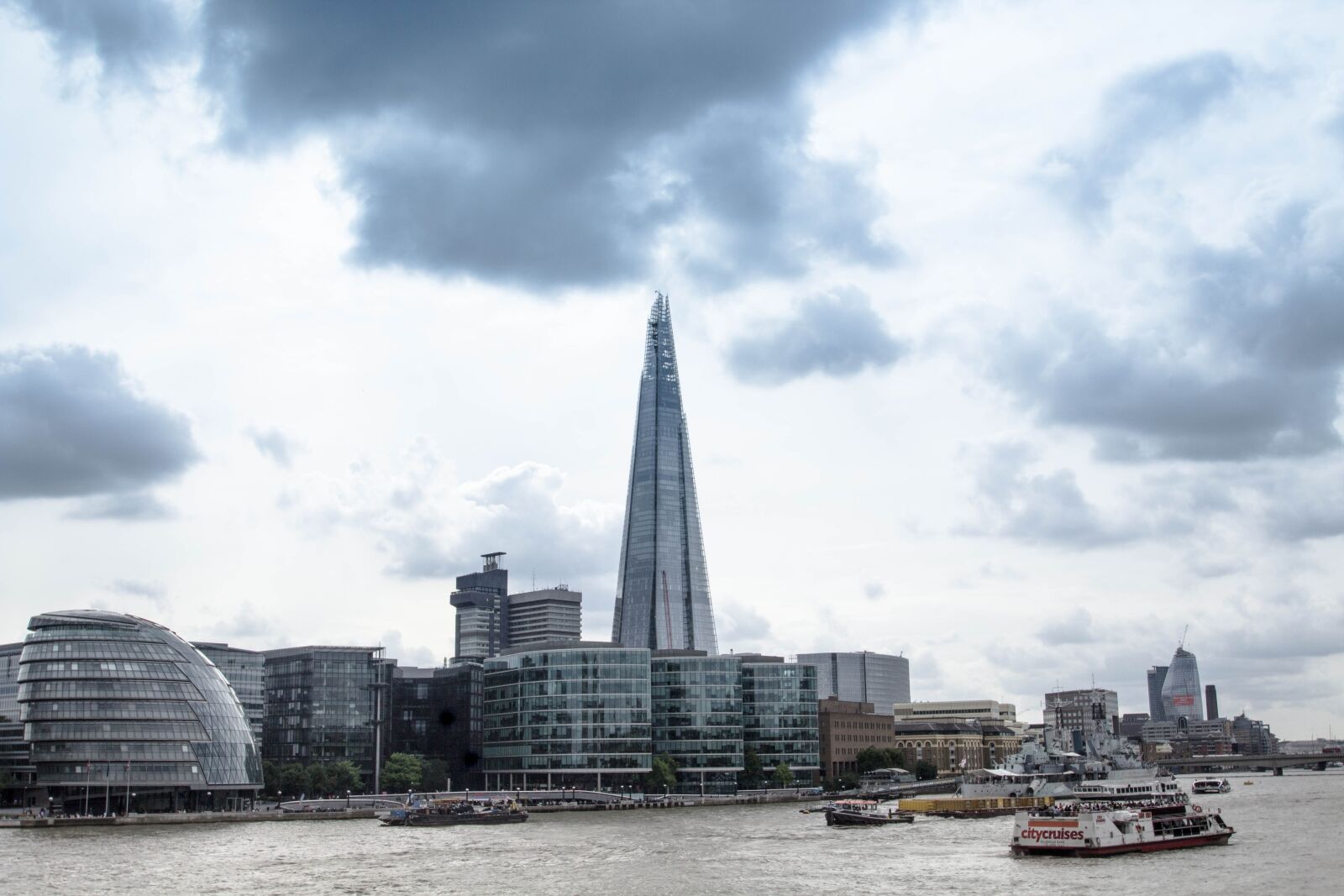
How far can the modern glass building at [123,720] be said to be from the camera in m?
176

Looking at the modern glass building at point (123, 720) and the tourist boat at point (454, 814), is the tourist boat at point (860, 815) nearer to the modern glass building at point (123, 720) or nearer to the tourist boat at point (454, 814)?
the tourist boat at point (454, 814)

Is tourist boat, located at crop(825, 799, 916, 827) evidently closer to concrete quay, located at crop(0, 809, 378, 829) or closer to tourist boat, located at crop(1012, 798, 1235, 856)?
tourist boat, located at crop(1012, 798, 1235, 856)

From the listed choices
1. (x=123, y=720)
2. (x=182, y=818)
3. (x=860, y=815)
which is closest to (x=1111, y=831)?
(x=860, y=815)

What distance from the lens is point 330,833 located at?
144 meters

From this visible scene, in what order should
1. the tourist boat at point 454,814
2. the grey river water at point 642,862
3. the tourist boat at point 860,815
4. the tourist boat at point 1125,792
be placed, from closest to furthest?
1. the grey river water at point 642,862
2. the tourist boat at point 1125,792
3. the tourist boat at point 860,815
4. the tourist boat at point 454,814

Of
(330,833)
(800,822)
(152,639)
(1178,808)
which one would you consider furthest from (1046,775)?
(152,639)

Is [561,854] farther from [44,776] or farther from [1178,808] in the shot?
[44,776]

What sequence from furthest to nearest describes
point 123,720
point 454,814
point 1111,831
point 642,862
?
point 123,720 < point 454,814 < point 1111,831 < point 642,862

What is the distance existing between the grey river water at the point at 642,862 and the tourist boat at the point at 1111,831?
2278mm

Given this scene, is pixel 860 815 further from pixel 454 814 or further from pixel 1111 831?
pixel 454 814

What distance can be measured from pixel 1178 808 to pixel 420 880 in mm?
64871

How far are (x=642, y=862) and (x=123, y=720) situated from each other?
100152 millimetres

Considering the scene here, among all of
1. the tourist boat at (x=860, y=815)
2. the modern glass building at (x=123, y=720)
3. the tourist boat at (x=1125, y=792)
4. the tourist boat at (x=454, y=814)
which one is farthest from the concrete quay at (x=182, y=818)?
the tourist boat at (x=1125, y=792)

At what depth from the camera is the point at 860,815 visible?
151m
